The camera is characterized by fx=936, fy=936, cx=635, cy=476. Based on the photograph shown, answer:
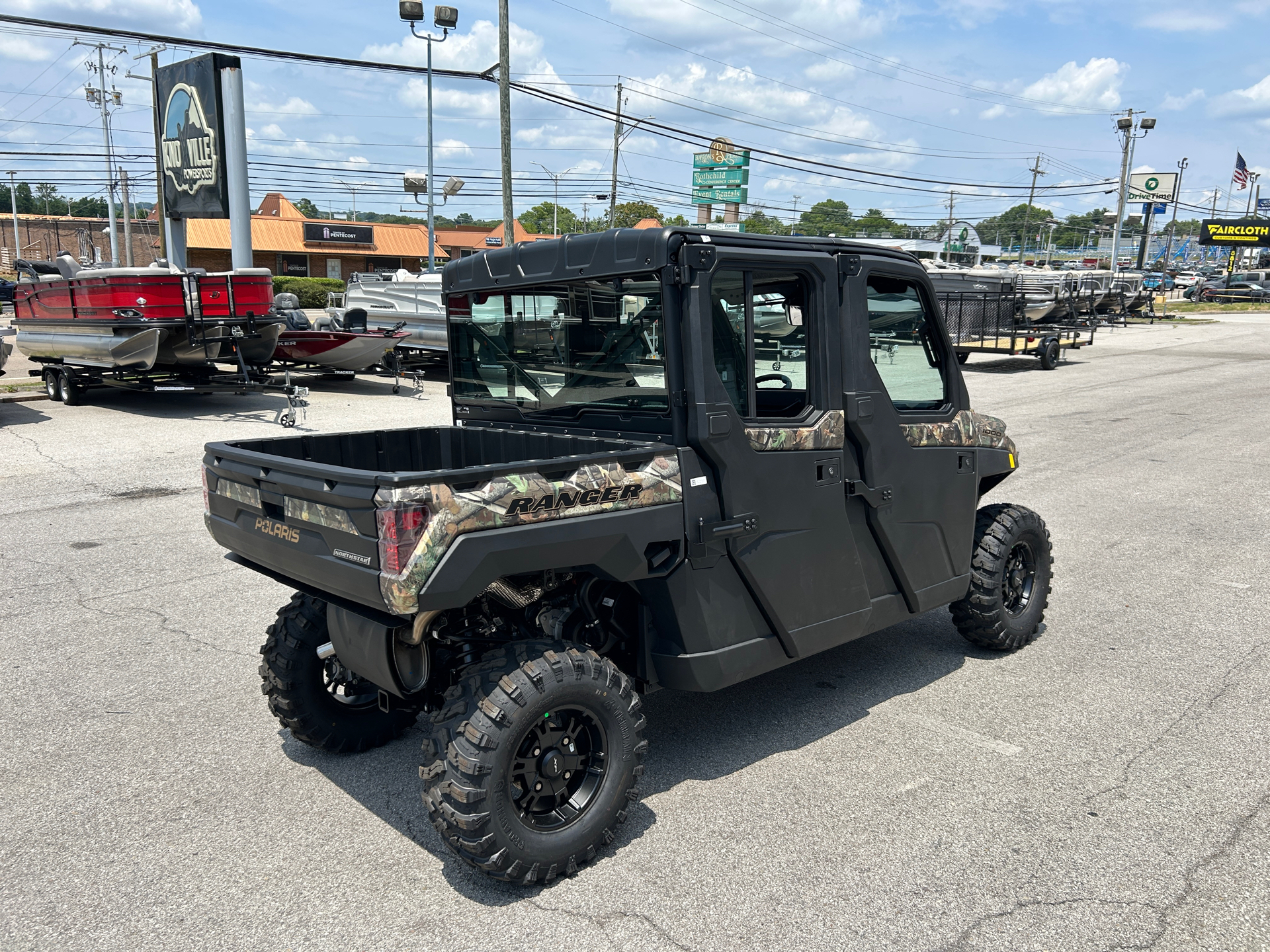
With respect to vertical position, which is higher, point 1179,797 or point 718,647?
point 718,647

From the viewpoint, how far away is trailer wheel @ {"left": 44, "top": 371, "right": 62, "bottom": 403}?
15102 mm

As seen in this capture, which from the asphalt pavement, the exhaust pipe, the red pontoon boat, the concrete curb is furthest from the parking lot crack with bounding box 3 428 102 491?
the exhaust pipe

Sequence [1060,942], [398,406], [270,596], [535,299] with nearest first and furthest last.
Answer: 1. [1060,942]
2. [535,299]
3. [270,596]
4. [398,406]

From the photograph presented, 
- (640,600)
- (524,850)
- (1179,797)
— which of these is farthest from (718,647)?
(1179,797)

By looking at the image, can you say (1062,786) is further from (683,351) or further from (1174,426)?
(1174,426)

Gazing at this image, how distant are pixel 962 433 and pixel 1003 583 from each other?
1.05 metres

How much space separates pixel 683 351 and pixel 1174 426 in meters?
13.4

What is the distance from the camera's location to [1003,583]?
5.23 meters

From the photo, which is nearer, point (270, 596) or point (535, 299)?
point (535, 299)

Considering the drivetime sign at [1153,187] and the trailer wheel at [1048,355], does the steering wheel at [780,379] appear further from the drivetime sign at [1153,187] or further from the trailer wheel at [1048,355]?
the drivetime sign at [1153,187]

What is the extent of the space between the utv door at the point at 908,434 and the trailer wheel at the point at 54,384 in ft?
49.0

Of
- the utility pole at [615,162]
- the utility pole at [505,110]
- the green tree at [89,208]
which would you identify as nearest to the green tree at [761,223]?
the utility pole at [615,162]

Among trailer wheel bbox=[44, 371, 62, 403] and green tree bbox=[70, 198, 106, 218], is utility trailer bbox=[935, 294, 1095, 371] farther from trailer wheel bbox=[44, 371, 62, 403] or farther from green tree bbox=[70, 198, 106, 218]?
green tree bbox=[70, 198, 106, 218]

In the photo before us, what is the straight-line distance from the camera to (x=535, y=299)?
13.5 ft
